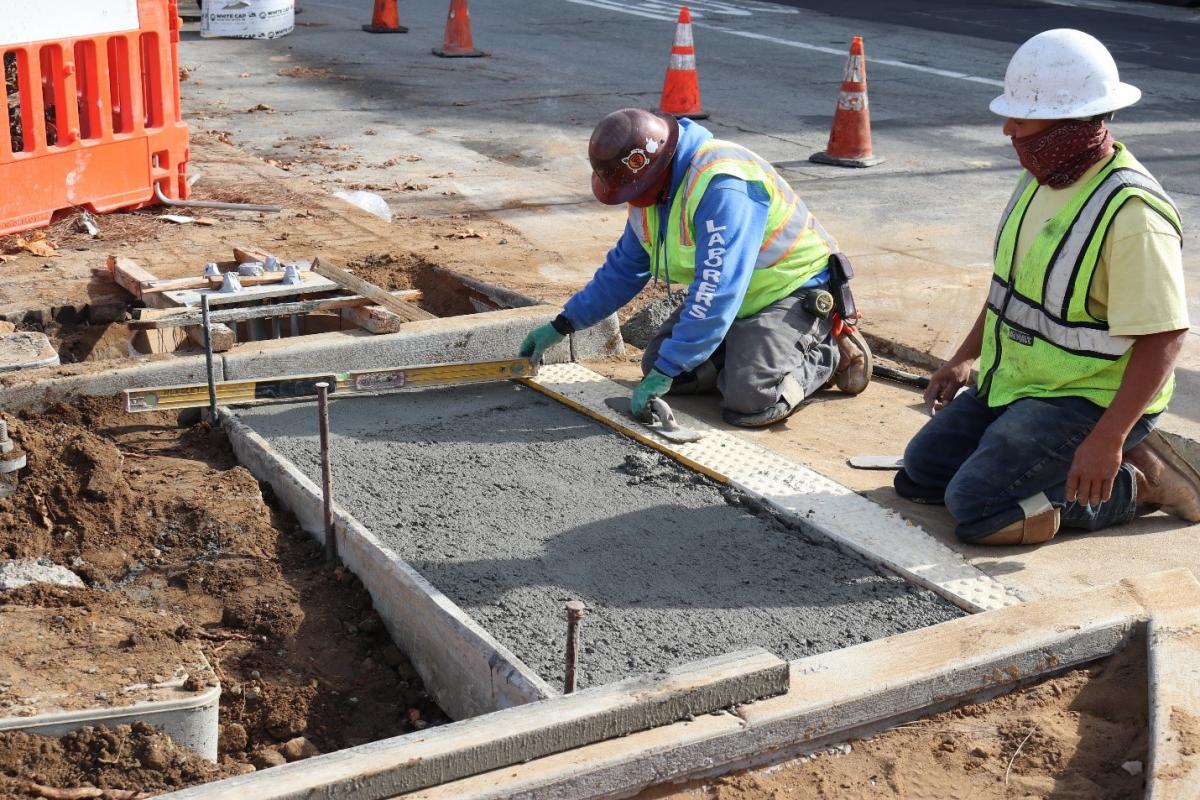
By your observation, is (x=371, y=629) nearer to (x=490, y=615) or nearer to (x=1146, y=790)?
(x=490, y=615)

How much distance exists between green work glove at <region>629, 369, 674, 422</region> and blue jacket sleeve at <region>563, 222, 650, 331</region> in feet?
1.62

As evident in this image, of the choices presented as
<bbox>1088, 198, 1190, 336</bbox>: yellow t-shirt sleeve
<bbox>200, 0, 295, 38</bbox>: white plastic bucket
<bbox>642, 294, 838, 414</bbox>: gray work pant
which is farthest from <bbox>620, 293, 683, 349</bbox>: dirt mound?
<bbox>200, 0, 295, 38</bbox>: white plastic bucket

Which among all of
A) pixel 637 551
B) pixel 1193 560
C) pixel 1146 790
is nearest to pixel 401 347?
pixel 637 551

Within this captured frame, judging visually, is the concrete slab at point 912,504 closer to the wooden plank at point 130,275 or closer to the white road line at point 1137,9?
the wooden plank at point 130,275

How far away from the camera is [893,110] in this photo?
1220cm

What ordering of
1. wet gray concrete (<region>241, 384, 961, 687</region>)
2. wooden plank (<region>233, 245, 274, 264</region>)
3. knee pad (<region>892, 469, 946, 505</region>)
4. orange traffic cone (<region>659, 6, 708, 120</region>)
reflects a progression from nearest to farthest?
wet gray concrete (<region>241, 384, 961, 687</region>) → knee pad (<region>892, 469, 946, 505</region>) → wooden plank (<region>233, 245, 274, 264</region>) → orange traffic cone (<region>659, 6, 708, 120</region>)

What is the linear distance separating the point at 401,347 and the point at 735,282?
1.40 metres

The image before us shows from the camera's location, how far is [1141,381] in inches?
152

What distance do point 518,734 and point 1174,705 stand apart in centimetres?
147

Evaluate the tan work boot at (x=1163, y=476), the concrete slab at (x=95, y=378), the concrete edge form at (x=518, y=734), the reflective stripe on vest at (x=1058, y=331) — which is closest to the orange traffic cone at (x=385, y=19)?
the concrete slab at (x=95, y=378)

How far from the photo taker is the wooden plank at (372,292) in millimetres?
5903

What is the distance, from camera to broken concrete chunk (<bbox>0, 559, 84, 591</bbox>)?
148 inches

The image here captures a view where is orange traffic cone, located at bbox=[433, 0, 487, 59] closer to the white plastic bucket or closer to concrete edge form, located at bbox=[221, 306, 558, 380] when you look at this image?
the white plastic bucket

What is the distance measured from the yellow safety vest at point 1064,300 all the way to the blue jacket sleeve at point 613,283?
1.47 meters
